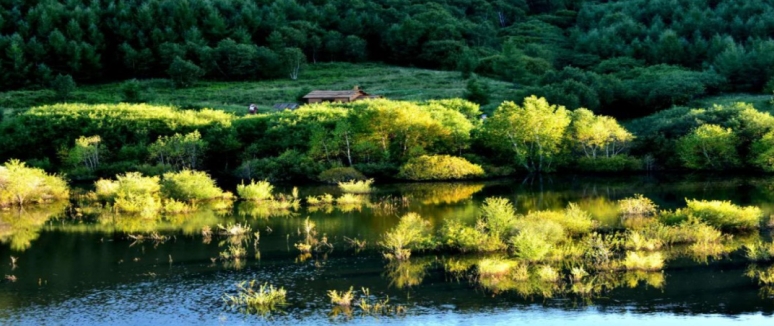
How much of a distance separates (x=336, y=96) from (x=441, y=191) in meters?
29.9

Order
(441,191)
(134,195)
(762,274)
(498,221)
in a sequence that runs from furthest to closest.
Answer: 1. (441,191)
2. (134,195)
3. (498,221)
4. (762,274)

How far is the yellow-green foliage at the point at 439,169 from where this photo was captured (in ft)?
207

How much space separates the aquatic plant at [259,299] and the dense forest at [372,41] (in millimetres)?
58962

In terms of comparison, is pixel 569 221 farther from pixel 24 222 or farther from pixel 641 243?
pixel 24 222

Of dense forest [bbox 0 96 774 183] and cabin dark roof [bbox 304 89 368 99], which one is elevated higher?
cabin dark roof [bbox 304 89 368 99]

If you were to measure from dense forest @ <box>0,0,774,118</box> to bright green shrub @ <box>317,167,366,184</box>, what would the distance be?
28.1m

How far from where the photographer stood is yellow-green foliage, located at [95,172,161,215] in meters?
49.0

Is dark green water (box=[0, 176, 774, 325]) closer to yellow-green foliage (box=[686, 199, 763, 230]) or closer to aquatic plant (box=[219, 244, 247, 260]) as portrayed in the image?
aquatic plant (box=[219, 244, 247, 260])

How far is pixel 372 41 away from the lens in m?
126

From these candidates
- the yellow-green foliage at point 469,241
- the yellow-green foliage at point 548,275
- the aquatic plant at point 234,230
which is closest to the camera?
the yellow-green foliage at point 548,275

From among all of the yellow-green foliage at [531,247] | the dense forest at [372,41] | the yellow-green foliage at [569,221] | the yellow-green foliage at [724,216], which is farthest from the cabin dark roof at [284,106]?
the yellow-green foliage at [531,247]

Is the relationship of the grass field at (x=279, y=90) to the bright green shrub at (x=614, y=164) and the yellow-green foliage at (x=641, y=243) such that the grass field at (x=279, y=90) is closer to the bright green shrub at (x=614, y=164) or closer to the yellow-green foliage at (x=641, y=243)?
the bright green shrub at (x=614, y=164)

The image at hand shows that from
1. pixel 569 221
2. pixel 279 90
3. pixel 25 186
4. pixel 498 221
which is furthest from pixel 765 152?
pixel 279 90

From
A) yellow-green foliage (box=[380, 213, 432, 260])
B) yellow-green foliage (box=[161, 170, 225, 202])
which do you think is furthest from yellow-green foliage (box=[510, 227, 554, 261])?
yellow-green foliage (box=[161, 170, 225, 202])
